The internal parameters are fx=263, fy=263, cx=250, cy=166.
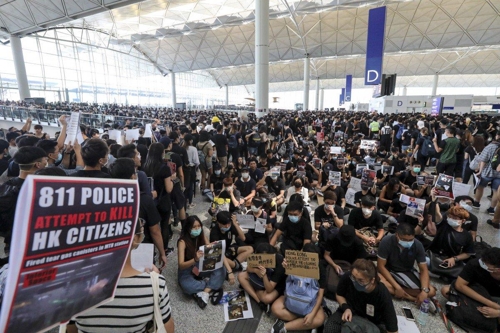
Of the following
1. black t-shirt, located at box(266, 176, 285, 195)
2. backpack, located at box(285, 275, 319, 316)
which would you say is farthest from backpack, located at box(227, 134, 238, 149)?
backpack, located at box(285, 275, 319, 316)

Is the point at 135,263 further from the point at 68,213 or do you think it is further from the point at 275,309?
the point at 275,309

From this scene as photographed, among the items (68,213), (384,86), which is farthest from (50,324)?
(384,86)

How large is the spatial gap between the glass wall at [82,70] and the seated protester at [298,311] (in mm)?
31959

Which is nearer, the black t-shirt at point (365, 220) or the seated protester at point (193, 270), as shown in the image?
the seated protester at point (193, 270)

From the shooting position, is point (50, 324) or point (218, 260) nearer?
point (50, 324)

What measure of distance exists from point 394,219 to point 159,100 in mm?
43868

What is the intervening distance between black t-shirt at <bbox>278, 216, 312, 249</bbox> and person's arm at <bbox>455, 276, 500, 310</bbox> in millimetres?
1829

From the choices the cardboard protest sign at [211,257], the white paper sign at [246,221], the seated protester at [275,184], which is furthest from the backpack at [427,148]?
the cardboard protest sign at [211,257]

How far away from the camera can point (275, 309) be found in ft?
10.2

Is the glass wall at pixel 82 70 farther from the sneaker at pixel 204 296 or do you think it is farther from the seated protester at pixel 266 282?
the seated protester at pixel 266 282

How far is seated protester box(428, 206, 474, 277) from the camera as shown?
3725 millimetres

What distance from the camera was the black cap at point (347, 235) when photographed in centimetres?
361

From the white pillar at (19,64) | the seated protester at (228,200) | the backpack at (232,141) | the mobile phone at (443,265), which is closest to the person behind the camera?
the mobile phone at (443,265)

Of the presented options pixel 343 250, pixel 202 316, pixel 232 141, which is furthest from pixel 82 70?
pixel 343 250
